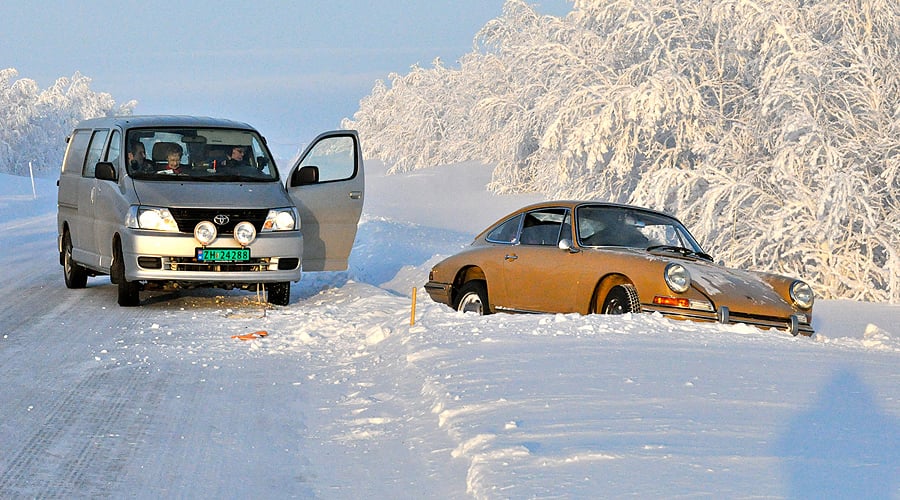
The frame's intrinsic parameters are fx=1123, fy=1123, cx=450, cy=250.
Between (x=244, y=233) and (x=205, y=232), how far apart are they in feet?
1.35

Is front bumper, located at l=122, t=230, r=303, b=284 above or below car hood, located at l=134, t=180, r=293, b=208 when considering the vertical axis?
below

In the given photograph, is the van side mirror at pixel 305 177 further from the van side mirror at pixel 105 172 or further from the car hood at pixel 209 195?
the van side mirror at pixel 105 172

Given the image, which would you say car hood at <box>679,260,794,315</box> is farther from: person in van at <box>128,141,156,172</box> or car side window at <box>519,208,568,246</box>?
person in van at <box>128,141,156,172</box>

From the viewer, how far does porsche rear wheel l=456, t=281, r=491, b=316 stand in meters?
11.3

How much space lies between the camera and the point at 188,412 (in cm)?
703

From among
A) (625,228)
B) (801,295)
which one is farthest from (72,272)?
(801,295)

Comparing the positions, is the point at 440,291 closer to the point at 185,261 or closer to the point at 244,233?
the point at 244,233

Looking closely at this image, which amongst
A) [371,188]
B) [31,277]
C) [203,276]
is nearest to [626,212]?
[203,276]

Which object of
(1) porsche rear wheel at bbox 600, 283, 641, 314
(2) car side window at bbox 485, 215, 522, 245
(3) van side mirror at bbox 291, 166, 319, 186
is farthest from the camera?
(3) van side mirror at bbox 291, 166, 319, 186

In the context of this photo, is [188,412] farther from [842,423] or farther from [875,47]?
[875,47]

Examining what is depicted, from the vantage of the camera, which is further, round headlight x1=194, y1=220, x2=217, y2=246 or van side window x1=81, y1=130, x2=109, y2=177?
van side window x1=81, y1=130, x2=109, y2=177

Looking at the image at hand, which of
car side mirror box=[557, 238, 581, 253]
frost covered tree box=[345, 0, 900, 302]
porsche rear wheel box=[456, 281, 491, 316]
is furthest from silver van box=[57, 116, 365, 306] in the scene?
frost covered tree box=[345, 0, 900, 302]

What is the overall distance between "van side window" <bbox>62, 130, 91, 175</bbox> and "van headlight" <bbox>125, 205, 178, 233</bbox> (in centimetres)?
255

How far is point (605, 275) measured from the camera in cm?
978
